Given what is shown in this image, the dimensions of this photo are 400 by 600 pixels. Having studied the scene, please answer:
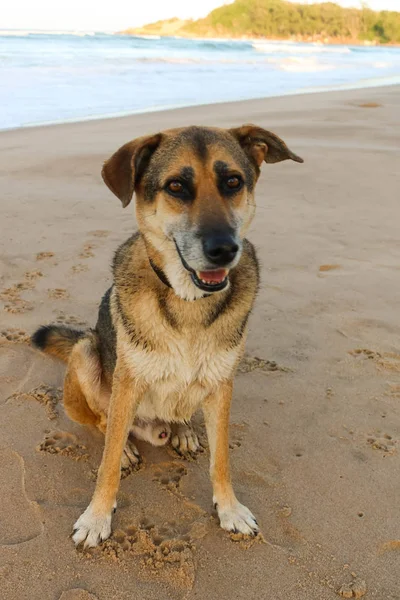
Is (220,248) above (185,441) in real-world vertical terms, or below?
above

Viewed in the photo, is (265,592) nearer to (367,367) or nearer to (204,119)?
(367,367)

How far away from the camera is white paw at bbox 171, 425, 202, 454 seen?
3510 millimetres

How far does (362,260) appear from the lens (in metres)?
5.93

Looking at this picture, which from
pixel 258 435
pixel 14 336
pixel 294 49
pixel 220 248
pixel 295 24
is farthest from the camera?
pixel 295 24

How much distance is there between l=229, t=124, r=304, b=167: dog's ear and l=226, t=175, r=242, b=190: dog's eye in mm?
366

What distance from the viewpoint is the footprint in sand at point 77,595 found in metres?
2.47

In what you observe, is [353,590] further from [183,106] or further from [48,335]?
[183,106]

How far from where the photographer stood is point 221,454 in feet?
10.2

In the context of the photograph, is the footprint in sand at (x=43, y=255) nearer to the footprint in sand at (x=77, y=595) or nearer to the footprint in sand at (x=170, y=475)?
the footprint in sand at (x=170, y=475)

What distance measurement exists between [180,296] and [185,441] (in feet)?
3.47

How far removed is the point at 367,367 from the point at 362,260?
76.5 inches

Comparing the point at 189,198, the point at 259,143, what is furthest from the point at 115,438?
the point at 259,143

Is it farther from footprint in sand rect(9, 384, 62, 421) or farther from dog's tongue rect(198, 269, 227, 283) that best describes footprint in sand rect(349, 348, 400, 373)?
footprint in sand rect(9, 384, 62, 421)

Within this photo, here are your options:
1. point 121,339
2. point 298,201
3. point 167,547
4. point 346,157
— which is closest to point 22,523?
point 167,547
